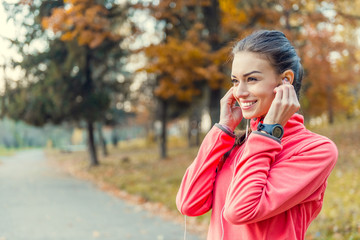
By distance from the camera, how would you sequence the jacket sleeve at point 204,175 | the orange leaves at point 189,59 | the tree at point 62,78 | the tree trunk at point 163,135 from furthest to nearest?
the tree trunk at point 163,135
the tree at point 62,78
the orange leaves at point 189,59
the jacket sleeve at point 204,175

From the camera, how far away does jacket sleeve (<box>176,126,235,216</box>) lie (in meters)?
1.86

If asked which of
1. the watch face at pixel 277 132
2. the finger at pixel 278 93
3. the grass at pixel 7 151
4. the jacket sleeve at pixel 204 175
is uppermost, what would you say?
the finger at pixel 278 93

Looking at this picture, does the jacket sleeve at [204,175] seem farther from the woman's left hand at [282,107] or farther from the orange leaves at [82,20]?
the orange leaves at [82,20]

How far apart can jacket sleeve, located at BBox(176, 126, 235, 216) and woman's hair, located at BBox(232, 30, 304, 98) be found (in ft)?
1.27

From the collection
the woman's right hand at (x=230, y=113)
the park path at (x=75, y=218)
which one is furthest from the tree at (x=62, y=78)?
the woman's right hand at (x=230, y=113)

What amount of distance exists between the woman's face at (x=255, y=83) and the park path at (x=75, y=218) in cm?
533

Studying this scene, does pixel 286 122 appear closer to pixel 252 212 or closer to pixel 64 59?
pixel 252 212

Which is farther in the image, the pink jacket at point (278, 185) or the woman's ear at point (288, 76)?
the woman's ear at point (288, 76)

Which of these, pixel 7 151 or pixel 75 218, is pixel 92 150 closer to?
pixel 75 218

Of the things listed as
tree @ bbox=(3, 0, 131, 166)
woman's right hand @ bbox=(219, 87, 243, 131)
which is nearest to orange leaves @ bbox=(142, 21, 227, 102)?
tree @ bbox=(3, 0, 131, 166)

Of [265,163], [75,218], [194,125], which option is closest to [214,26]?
[75,218]

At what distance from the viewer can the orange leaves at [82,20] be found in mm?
11784

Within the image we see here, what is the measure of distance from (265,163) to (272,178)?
0.06m

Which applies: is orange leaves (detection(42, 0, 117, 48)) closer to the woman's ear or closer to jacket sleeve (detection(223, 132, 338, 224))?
the woman's ear
